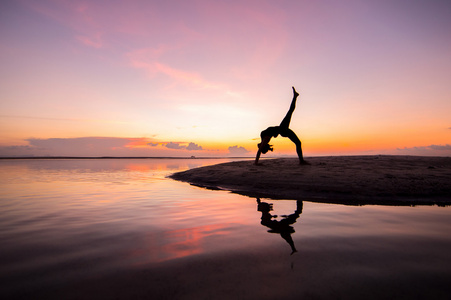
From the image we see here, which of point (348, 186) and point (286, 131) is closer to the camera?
point (348, 186)

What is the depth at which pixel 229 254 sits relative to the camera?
3.90 metres

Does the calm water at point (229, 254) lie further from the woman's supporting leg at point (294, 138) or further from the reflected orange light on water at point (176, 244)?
the woman's supporting leg at point (294, 138)

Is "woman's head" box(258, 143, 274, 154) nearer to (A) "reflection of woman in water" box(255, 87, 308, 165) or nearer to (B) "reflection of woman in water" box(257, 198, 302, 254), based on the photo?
(A) "reflection of woman in water" box(255, 87, 308, 165)

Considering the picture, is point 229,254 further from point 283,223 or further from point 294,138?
point 294,138

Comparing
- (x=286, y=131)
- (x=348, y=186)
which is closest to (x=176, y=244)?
(x=348, y=186)

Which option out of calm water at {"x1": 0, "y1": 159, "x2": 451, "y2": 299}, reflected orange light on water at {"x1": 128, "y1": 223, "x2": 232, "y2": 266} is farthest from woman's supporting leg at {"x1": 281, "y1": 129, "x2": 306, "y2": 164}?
reflected orange light on water at {"x1": 128, "y1": 223, "x2": 232, "y2": 266}

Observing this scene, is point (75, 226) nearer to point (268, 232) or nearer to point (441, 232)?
point (268, 232)

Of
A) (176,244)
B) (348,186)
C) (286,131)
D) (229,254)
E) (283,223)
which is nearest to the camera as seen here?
(229,254)

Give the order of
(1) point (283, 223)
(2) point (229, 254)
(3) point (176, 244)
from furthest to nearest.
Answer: (1) point (283, 223), (3) point (176, 244), (2) point (229, 254)

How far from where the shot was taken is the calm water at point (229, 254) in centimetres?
283

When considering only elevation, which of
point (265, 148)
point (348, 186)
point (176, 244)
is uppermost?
point (265, 148)

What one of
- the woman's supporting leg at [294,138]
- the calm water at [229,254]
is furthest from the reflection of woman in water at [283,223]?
the woman's supporting leg at [294,138]

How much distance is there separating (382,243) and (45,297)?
547 centimetres

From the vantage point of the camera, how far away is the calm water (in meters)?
2.83
